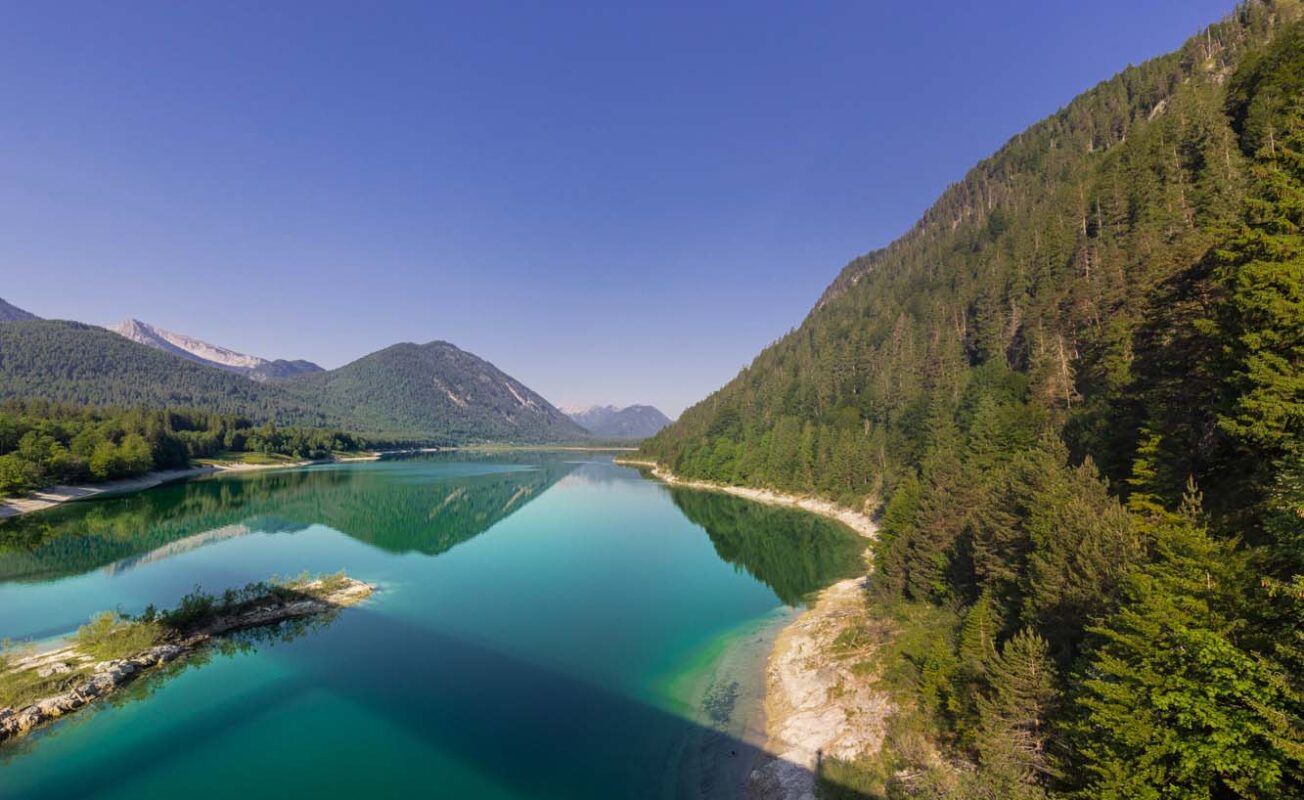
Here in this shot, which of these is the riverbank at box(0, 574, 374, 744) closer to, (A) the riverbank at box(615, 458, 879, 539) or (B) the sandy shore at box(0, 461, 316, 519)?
(A) the riverbank at box(615, 458, 879, 539)

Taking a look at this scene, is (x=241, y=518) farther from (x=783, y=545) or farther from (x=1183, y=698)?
(x=1183, y=698)

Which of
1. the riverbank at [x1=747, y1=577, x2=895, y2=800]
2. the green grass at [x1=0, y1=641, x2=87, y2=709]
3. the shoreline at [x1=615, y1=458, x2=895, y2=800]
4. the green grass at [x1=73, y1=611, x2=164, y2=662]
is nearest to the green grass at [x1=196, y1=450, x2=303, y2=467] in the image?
the green grass at [x1=73, y1=611, x2=164, y2=662]

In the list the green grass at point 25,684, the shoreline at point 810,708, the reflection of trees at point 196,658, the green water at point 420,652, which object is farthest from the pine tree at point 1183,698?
the green grass at point 25,684

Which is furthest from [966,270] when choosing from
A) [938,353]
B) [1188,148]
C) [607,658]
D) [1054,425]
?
[607,658]

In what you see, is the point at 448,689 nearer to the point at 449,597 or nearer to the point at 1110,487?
the point at 449,597

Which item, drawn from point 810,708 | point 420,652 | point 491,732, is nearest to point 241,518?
point 420,652

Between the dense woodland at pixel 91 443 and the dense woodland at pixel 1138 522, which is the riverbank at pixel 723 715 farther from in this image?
the dense woodland at pixel 91 443
